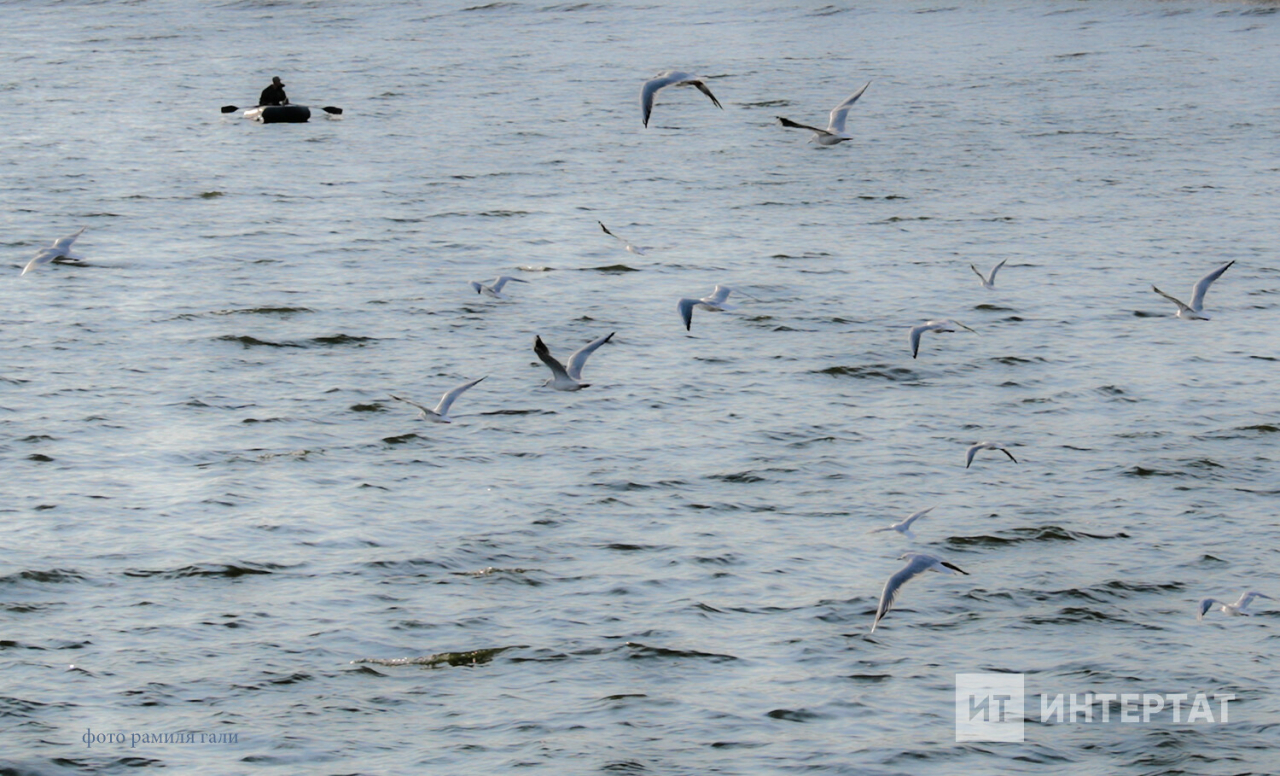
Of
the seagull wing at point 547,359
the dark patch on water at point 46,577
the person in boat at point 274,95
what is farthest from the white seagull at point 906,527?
the person in boat at point 274,95

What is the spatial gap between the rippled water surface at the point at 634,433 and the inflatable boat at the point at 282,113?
817 millimetres

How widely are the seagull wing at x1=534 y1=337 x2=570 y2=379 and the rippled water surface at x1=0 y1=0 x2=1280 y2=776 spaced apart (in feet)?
7.59

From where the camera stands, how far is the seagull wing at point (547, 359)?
20859 millimetres

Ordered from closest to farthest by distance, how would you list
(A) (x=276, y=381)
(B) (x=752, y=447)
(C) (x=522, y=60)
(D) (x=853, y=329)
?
(B) (x=752, y=447) < (A) (x=276, y=381) < (D) (x=853, y=329) < (C) (x=522, y=60)

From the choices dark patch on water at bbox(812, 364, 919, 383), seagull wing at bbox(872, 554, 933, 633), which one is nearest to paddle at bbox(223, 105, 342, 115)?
dark patch on water at bbox(812, 364, 919, 383)

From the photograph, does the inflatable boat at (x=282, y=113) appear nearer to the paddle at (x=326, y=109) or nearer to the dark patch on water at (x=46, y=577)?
the paddle at (x=326, y=109)

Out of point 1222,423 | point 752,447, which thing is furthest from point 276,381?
point 1222,423

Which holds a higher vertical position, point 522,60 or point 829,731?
point 522,60

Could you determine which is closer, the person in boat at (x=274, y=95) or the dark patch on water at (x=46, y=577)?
the dark patch on water at (x=46, y=577)

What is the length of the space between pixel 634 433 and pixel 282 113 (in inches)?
1183

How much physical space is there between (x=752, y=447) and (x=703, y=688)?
8.53 meters

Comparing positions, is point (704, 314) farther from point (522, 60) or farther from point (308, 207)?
point (522, 60)

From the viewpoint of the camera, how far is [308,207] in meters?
45.7

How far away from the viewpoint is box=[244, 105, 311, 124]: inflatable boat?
5501 cm
